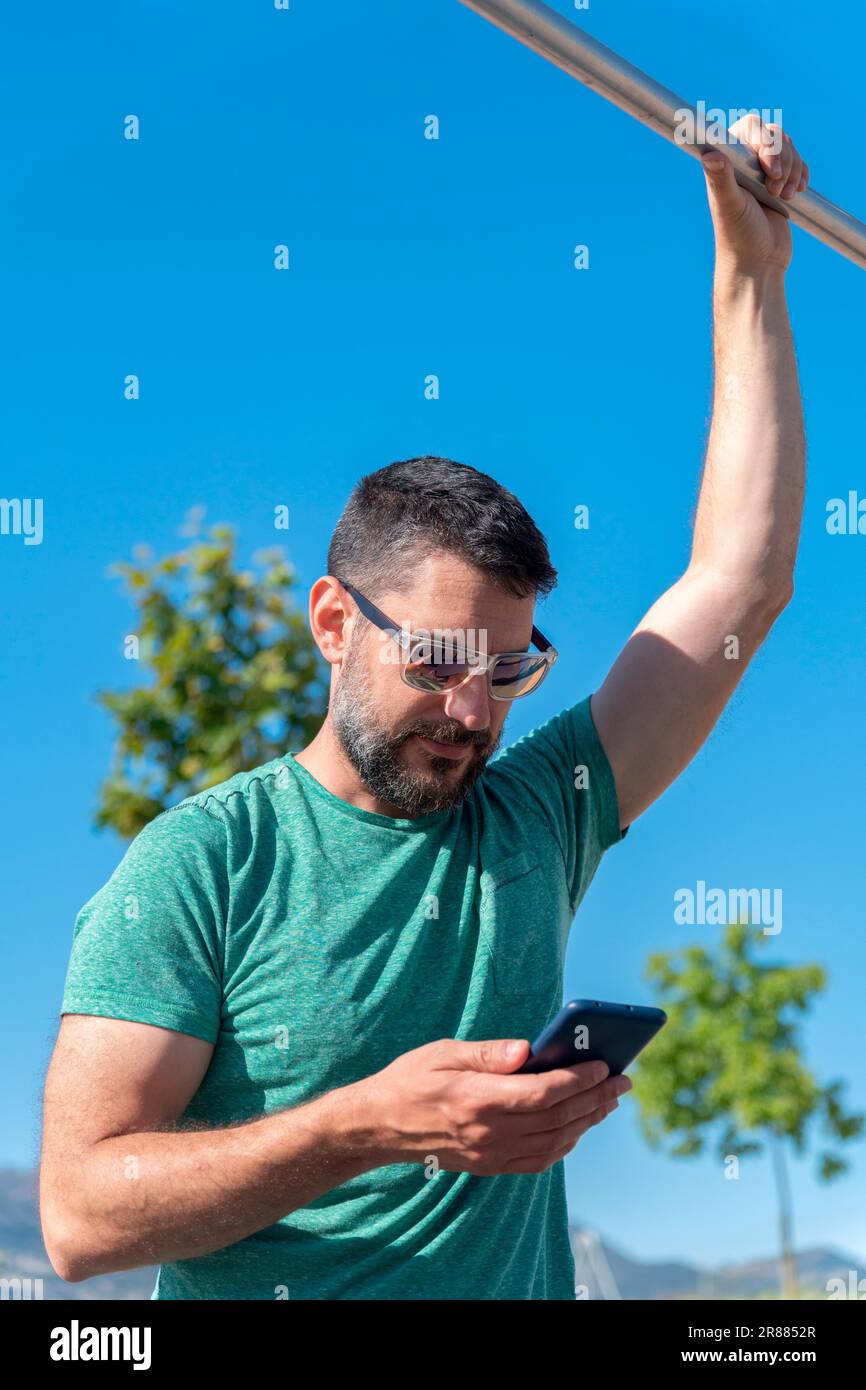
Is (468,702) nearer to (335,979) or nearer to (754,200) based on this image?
(335,979)

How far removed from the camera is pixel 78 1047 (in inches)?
99.4

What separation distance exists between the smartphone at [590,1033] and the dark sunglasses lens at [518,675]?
2.91 feet

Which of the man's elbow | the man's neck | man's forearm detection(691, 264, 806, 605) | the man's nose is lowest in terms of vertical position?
the man's elbow

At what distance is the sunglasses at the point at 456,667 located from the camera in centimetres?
293

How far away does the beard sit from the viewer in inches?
115

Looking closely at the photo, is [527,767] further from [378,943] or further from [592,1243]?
[592,1243]

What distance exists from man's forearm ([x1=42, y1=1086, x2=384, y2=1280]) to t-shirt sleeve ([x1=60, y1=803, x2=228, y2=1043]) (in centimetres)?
23

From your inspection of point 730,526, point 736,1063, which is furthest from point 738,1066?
point 730,526

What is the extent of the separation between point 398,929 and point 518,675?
1.93 ft

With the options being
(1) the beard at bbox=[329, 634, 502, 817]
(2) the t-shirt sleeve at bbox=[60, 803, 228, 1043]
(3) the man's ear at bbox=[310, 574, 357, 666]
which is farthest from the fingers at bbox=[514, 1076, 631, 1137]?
(3) the man's ear at bbox=[310, 574, 357, 666]

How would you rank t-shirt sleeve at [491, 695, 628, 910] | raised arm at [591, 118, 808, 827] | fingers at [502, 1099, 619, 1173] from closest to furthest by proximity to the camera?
fingers at [502, 1099, 619, 1173]
t-shirt sleeve at [491, 695, 628, 910]
raised arm at [591, 118, 808, 827]

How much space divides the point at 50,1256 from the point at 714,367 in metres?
2.53

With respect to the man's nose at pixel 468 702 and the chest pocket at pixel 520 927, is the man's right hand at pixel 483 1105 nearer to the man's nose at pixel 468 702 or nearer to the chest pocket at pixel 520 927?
the chest pocket at pixel 520 927

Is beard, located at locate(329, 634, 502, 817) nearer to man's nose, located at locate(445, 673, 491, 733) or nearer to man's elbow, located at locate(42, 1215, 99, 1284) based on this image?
man's nose, located at locate(445, 673, 491, 733)
